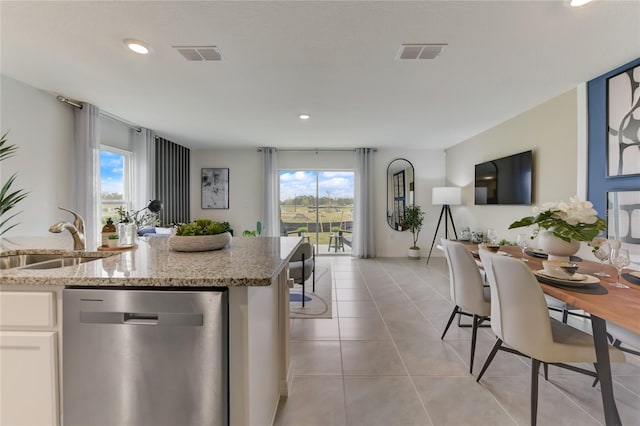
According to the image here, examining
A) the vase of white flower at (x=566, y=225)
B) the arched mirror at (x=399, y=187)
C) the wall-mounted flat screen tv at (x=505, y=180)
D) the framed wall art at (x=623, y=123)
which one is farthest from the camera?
the arched mirror at (x=399, y=187)

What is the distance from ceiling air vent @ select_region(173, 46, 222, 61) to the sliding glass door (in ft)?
13.4

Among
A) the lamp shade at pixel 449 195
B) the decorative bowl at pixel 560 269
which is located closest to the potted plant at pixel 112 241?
the decorative bowl at pixel 560 269

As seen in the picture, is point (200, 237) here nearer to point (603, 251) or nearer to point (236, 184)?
point (603, 251)

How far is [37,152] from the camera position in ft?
9.83

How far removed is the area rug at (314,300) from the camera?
3057mm

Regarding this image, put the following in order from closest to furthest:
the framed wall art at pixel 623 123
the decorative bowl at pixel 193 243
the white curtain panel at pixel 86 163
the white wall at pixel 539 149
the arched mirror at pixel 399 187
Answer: the decorative bowl at pixel 193 243, the framed wall art at pixel 623 123, the white wall at pixel 539 149, the white curtain panel at pixel 86 163, the arched mirror at pixel 399 187

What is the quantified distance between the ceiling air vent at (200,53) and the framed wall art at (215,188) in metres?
4.18

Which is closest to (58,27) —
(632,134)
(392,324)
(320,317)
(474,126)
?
(320,317)

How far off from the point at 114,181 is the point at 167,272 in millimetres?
4167

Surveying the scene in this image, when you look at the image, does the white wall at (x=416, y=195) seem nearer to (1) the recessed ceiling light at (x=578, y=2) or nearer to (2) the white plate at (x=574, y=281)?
(1) the recessed ceiling light at (x=578, y=2)

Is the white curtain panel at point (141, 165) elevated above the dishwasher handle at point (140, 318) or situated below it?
above

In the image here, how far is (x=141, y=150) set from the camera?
449 centimetres

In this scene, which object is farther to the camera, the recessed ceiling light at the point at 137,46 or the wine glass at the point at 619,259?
the recessed ceiling light at the point at 137,46

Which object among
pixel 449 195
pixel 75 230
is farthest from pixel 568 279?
pixel 449 195
